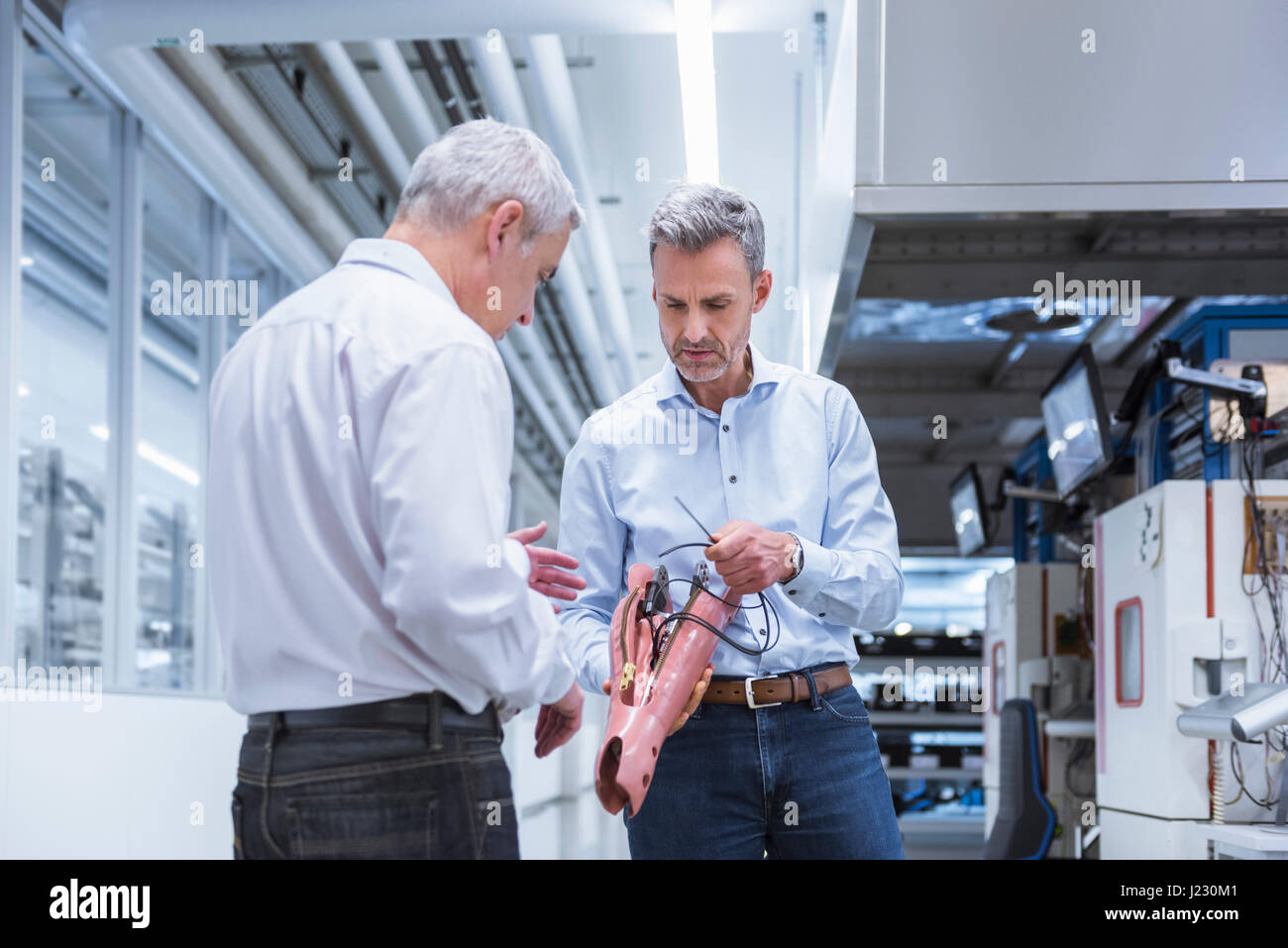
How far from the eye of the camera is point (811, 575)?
1.75 m

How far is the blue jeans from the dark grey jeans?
1.58 ft

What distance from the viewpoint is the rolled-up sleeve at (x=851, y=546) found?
1.77 m

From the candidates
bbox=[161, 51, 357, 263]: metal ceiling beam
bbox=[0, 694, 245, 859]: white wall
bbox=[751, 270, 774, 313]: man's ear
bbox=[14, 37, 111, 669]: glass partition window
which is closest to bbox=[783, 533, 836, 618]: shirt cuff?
bbox=[751, 270, 774, 313]: man's ear

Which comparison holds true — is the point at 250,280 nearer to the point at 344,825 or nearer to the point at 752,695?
the point at 752,695

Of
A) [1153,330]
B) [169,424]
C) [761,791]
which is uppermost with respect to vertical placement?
[1153,330]

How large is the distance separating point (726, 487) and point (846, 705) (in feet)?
1.21

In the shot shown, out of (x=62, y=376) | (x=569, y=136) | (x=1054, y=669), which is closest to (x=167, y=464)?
(x=62, y=376)

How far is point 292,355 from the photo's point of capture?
1.36 metres

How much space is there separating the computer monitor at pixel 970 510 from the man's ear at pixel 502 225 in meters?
6.53

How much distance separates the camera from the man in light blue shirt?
1795mm

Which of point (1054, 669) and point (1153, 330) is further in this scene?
point (1054, 669)

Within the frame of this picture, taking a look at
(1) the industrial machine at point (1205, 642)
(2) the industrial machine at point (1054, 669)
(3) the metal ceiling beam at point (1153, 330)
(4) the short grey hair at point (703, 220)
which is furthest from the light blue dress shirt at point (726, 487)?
(2) the industrial machine at point (1054, 669)
